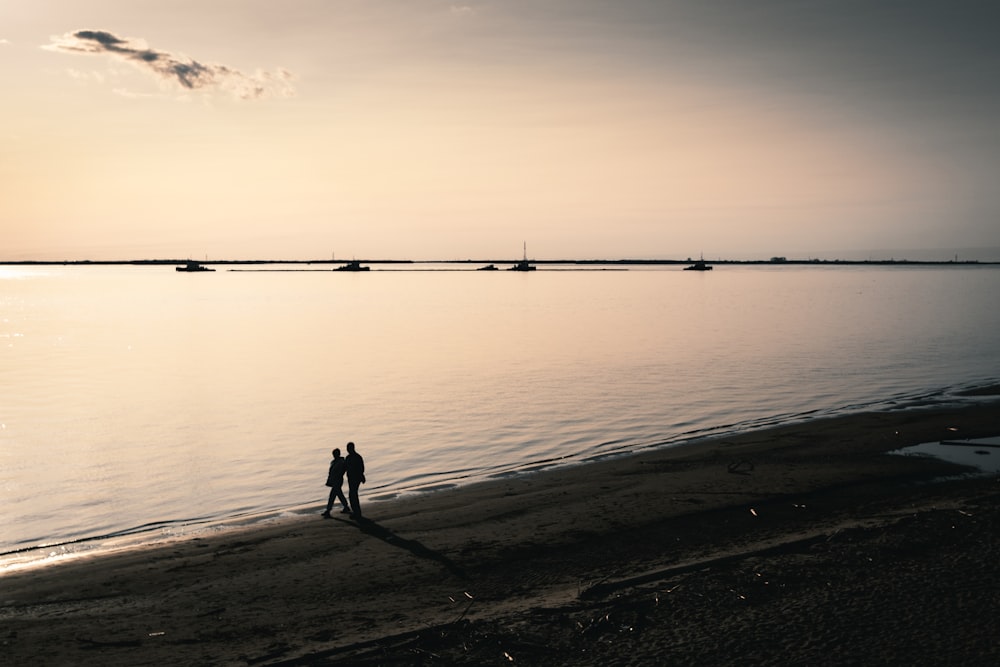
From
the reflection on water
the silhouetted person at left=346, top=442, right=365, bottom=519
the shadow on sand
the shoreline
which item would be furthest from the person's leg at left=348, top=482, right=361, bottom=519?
the reflection on water

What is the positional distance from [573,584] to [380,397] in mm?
27496

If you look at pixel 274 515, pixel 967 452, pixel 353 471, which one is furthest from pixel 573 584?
pixel 967 452

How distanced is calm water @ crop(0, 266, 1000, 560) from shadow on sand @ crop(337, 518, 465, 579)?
2.96 m

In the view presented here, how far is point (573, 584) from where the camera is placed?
41.4 ft

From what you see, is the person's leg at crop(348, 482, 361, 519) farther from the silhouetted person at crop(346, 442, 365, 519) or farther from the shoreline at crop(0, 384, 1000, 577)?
the shoreline at crop(0, 384, 1000, 577)

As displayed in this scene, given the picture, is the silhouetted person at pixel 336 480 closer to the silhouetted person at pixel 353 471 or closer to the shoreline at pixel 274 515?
the silhouetted person at pixel 353 471

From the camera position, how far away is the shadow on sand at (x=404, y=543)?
14.0 meters

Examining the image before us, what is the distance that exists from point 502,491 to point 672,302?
109294mm

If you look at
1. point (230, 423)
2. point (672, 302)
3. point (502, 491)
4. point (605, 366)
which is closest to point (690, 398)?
point (605, 366)

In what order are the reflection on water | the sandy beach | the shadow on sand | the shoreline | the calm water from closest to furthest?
the sandy beach < the shadow on sand < the shoreline < the reflection on water < the calm water

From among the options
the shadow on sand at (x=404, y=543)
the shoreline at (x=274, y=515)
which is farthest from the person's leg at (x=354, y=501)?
the shoreline at (x=274, y=515)

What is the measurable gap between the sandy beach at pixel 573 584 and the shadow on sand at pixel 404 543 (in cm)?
8

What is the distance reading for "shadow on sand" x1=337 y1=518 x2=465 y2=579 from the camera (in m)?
14.0

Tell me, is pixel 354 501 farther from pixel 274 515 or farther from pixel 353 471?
pixel 274 515
